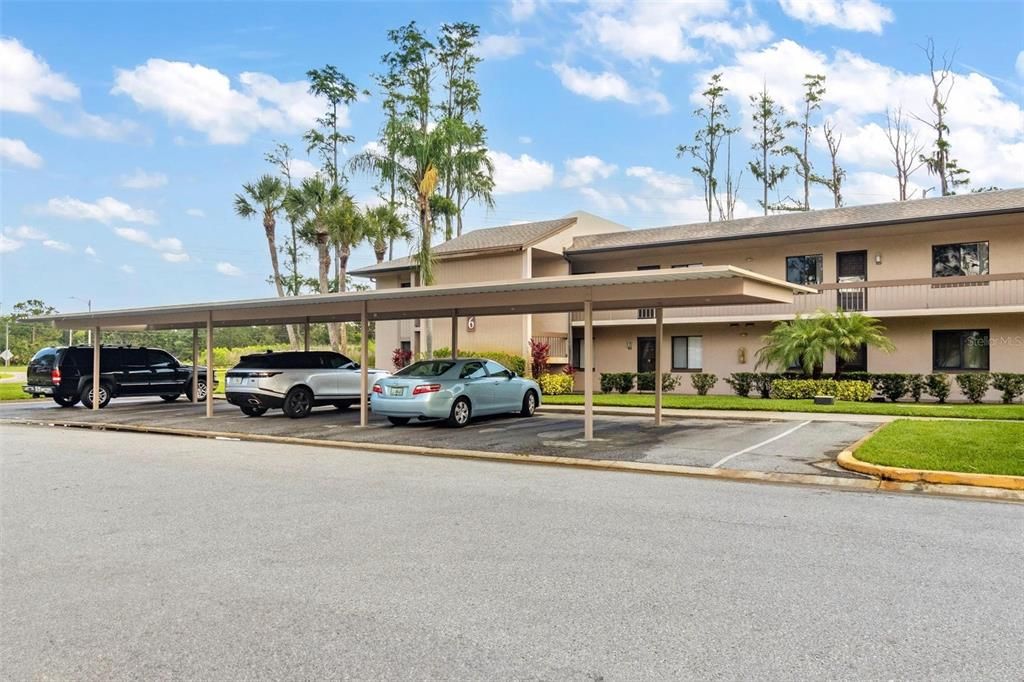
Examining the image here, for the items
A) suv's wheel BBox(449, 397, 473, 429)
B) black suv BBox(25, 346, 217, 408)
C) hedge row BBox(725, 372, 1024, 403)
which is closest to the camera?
suv's wheel BBox(449, 397, 473, 429)

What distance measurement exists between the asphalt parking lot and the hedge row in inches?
260

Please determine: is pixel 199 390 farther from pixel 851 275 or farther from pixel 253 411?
pixel 851 275

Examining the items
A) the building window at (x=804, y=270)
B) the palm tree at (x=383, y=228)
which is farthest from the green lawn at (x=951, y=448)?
the palm tree at (x=383, y=228)

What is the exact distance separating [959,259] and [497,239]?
15.8 metres

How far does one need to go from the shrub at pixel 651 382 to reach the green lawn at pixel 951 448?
12.6 meters

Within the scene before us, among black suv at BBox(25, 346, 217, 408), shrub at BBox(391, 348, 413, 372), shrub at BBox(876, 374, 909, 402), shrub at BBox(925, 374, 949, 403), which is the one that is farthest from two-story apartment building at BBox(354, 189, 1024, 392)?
black suv at BBox(25, 346, 217, 408)

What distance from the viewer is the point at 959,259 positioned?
73.6ft

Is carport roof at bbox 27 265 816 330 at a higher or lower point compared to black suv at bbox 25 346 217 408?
higher

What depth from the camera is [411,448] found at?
1252 centimetres

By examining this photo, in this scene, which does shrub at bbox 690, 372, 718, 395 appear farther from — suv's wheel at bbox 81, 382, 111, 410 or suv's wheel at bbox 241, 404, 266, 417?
suv's wheel at bbox 81, 382, 111, 410

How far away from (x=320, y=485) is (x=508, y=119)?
36.7 meters

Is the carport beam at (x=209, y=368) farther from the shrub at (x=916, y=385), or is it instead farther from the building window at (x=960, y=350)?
the building window at (x=960, y=350)

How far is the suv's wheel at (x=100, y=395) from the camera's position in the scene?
72.1ft

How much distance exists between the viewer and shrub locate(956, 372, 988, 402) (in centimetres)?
2020
